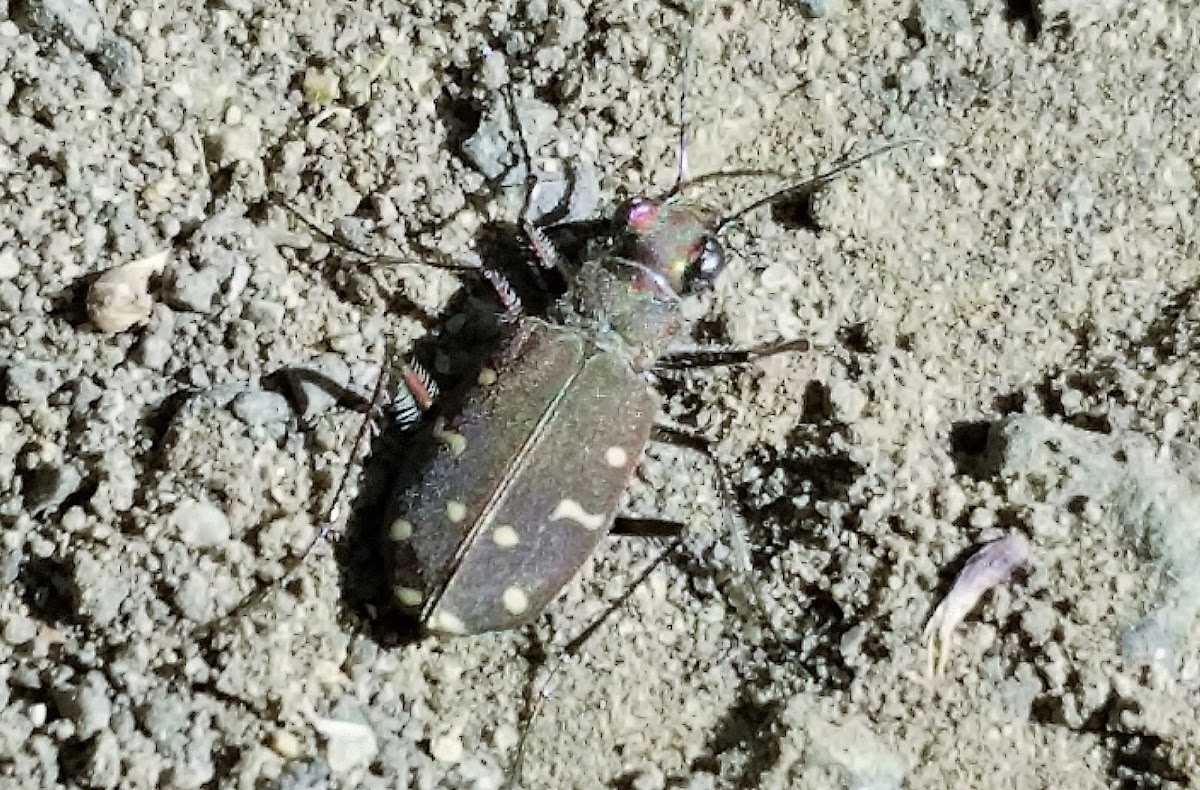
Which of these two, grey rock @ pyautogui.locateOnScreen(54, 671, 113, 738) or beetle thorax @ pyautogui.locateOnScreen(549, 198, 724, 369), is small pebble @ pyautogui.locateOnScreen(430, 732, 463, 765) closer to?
grey rock @ pyautogui.locateOnScreen(54, 671, 113, 738)

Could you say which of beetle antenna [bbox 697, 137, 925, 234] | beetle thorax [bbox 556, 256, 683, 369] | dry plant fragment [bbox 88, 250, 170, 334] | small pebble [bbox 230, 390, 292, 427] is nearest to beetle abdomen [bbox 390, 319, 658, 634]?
beetle thorax [bbox 556, 256, 683, 369]

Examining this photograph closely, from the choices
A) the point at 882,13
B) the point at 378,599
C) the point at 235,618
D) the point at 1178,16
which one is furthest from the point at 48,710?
the point at 1178,16

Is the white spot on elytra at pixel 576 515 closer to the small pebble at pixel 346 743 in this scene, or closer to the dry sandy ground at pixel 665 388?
the dry sandy ground at pixel 665 388

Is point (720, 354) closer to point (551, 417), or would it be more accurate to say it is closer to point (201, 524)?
point (551, 417)

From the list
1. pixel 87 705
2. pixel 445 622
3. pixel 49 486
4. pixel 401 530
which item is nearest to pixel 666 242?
pixel 401 530

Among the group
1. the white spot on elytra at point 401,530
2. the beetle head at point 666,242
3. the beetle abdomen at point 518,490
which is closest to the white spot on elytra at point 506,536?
the beetle abdomen at point 518,490

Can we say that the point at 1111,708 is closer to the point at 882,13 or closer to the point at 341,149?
the point at 882,13
